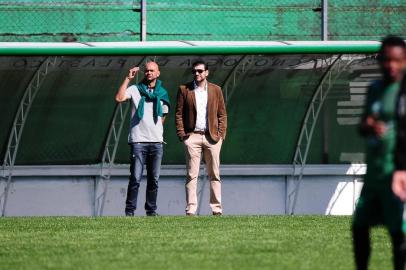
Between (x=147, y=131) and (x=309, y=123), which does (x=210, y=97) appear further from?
(x=309, y=123)

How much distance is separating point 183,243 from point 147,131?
4.69 meters

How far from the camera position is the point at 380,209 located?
7.86m

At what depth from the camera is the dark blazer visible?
52.1ft

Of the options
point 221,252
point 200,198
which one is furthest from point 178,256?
point 200,198

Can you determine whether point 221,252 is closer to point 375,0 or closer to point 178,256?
point 178,256

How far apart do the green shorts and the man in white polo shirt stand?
7998 mm

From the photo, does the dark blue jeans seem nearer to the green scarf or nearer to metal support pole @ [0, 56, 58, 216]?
the green scarf

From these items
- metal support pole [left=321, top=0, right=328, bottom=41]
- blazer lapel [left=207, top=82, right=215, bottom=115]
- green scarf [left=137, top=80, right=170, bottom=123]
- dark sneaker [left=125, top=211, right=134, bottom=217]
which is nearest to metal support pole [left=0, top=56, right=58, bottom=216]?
green scarf [left=137, top=80, right=170, bottom=123]

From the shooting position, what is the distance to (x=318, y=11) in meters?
18.6

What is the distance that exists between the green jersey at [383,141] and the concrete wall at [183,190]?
32.7 feet

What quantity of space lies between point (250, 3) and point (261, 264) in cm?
1040

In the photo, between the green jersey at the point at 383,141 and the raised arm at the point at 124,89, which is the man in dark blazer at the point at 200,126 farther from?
the green jersey at the point at 383,141

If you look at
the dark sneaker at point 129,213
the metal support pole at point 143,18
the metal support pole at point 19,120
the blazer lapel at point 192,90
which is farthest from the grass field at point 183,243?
the metal support pole at point 143,18

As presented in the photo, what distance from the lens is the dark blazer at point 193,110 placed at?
15.9m
